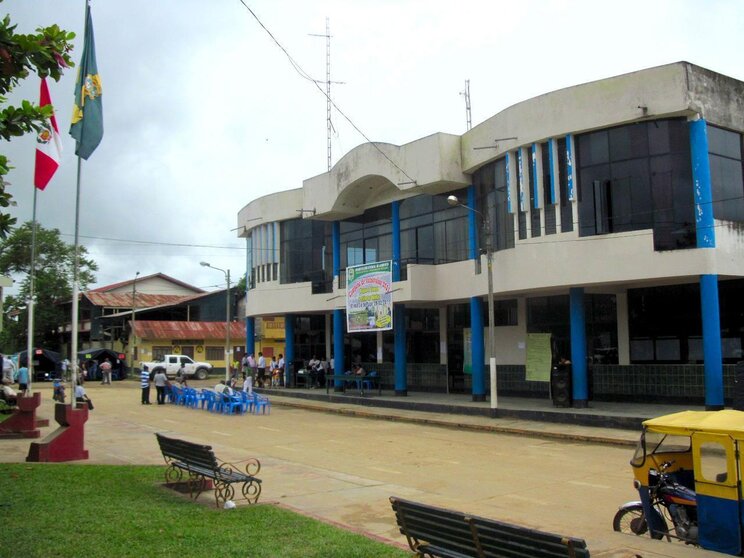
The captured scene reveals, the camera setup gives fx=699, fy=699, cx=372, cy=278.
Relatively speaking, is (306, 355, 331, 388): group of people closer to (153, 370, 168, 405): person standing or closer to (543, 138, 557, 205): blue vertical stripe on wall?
(153, 370, 168, 405): person standing

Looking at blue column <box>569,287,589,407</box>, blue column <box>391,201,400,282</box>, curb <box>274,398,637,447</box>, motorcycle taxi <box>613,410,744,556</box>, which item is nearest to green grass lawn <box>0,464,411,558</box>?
motorcycle taxi <box>613,410,744,556</box>

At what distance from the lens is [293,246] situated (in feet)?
120

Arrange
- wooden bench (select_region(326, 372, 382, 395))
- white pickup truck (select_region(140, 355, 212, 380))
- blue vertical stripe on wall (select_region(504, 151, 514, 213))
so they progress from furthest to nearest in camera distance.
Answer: white pickup truck (select_region(140, 355, 212, 380)) → wooden bench (select_region(326, 372, 382, 395)) → blue vertical stripe on wall (select_region(504, 151, 514, 213))

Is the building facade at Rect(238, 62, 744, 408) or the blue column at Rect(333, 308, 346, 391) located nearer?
the building facade at Rect(238, 62, 744, 408)

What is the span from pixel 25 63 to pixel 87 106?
318 inches

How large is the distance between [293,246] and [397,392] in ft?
35.2

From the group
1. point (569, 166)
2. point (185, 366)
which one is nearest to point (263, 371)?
point (185, 366)

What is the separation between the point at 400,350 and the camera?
29641mm

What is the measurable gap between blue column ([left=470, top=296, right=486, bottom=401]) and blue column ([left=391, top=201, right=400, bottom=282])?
4.00 metres

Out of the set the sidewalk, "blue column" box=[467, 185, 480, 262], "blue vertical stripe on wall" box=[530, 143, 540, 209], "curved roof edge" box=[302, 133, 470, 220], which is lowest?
the sidewalk

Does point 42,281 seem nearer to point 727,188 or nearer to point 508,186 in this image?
point 508,186

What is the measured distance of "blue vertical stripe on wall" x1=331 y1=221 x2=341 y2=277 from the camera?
33562 mm

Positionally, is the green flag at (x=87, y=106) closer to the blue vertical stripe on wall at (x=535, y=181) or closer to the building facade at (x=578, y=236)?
the building facade at (x=578, y=236)

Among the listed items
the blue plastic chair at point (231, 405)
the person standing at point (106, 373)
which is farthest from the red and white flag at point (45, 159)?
the person standing at point (106, 373)
